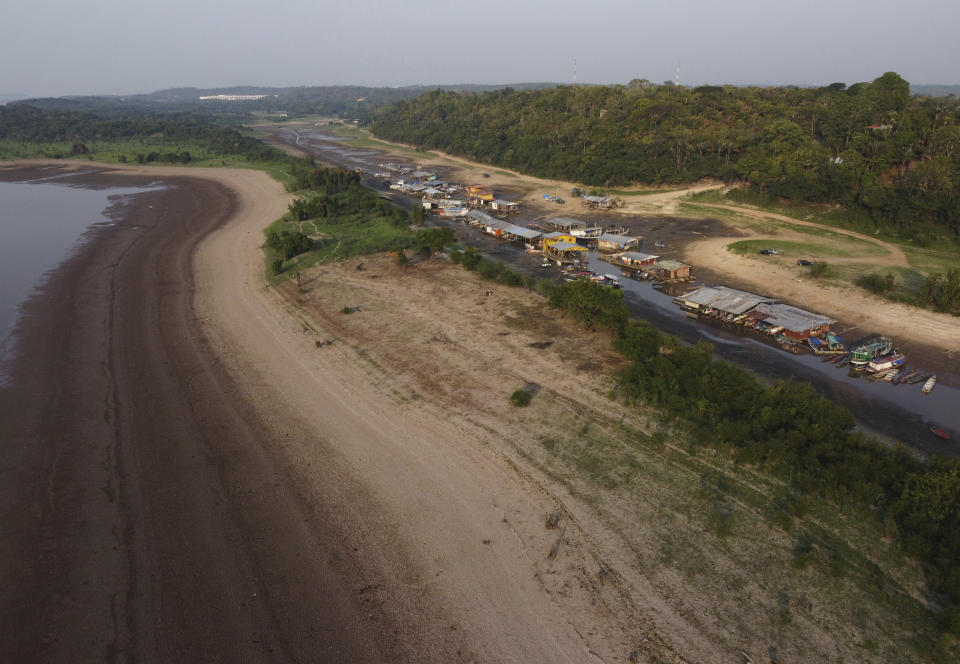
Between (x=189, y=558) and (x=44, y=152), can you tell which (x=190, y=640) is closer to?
(x=189, y=558)

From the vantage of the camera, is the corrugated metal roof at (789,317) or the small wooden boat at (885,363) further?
the corrugated metal roof at (789,317)

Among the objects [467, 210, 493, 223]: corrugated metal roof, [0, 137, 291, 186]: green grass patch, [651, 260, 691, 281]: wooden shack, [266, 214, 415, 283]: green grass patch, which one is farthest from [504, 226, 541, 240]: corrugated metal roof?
[0, 137, 291, 186]: green grass patch

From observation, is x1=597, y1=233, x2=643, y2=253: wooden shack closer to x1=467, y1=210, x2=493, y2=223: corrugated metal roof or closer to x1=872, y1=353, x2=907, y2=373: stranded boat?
x1=467, y1=210, x2=493, y2=223: corrugated metal roof

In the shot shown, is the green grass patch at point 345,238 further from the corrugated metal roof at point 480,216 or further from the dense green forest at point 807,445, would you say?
the dense green forest at point 807,445

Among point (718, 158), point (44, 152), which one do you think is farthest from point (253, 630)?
point (44, 152)

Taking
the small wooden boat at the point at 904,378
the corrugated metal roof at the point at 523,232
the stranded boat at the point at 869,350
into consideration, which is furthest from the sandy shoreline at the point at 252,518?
the corrugated metal roof at the point at 523,232

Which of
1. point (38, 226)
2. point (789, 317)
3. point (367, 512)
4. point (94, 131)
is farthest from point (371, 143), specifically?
point (367, 512)

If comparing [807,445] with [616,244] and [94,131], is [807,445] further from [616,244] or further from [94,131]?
[94,131]
